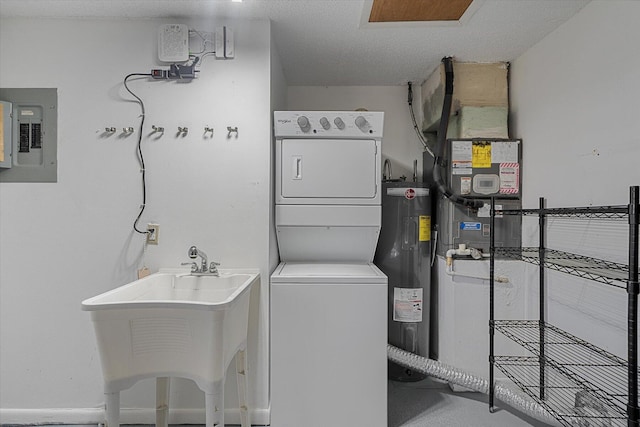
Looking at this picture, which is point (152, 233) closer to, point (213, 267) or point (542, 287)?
point (213, 267)

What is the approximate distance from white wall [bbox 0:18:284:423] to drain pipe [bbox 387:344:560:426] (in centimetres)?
102

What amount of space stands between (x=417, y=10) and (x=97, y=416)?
9.67 ft

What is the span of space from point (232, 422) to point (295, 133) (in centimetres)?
174

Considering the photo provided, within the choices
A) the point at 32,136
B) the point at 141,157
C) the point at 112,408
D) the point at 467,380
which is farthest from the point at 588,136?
the point at 32,136

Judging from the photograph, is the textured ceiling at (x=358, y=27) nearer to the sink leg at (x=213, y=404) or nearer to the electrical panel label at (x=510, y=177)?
the electrical panel label at (x=510, y=177)

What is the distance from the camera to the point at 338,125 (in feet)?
7.18

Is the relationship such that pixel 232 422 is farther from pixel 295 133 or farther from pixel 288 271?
pixel 295 133

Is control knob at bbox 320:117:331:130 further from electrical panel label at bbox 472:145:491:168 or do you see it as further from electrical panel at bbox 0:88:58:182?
electrical panel at bbox 0:88:58:182

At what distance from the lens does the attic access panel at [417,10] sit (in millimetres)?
1876

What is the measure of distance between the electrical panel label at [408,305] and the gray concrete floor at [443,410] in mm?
483

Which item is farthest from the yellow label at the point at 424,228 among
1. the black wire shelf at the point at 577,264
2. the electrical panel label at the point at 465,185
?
the black wire shelf at the point at 577,264

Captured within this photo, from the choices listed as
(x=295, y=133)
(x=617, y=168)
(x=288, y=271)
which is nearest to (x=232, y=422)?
(x=288, y=271)

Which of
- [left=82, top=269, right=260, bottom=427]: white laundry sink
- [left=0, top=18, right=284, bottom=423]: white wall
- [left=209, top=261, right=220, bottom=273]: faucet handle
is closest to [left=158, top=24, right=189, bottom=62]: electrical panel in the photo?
[left=0, top=18, right=284, bottom=423]: white wall

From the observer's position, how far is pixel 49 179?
207 cm
